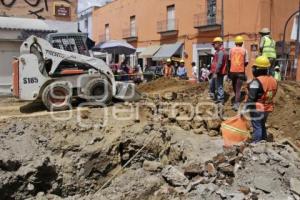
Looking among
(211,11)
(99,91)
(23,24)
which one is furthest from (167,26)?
(99,91)

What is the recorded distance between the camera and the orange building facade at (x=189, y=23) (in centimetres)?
2298

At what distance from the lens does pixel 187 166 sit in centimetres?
708

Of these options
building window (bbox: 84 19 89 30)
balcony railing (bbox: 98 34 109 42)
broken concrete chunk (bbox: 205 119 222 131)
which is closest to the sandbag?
broken concrete chunk (bbox: 205 119 222 131)

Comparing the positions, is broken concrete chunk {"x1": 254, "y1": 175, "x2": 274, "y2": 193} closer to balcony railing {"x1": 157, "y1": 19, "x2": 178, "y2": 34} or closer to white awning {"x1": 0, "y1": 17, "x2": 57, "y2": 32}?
white awning {"x1": 0, "y1": 17, "x2": 57, "y2": 32}

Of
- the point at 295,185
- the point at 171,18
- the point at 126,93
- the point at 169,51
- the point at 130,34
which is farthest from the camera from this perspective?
the point at 130,34

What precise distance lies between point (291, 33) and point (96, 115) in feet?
51.4

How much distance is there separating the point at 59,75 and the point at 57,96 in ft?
1.58

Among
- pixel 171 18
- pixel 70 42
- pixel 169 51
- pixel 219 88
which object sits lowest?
pixel 219 88

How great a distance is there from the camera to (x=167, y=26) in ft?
99.1

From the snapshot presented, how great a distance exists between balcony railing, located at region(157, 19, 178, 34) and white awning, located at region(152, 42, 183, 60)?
1.03 metres

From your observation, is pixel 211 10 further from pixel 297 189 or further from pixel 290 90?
pixel 297 189

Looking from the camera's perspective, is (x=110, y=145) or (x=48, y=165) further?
(x=110, y=145)

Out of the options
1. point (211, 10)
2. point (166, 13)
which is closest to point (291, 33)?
point (211, 10)

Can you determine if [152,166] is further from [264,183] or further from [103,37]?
[103,37]
